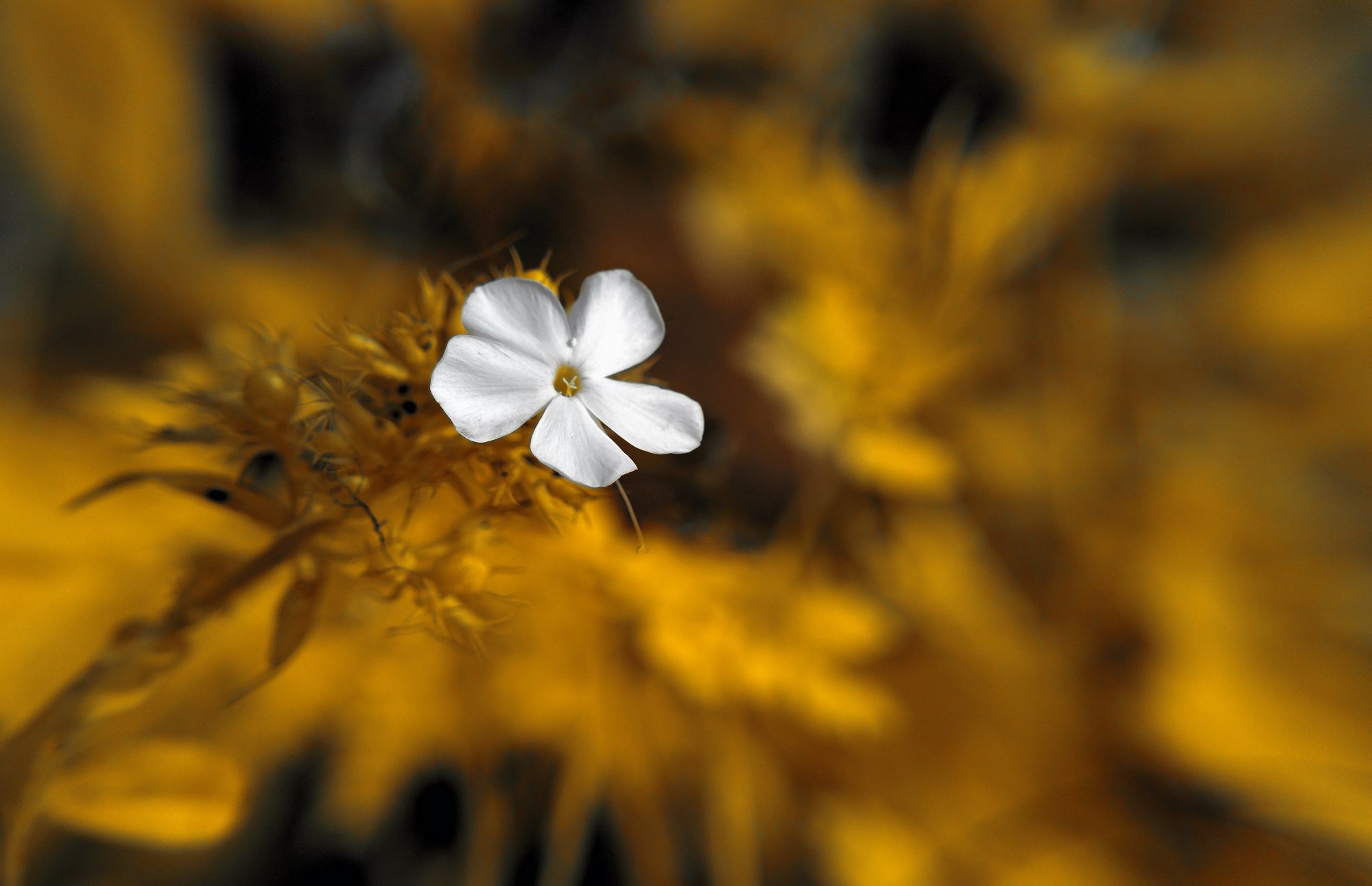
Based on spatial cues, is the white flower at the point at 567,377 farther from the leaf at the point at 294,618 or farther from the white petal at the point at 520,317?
the leaf at the point at 294,618

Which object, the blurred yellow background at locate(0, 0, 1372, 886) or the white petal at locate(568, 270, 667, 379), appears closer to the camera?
the white petal at locate(568, 270, 667, 379)

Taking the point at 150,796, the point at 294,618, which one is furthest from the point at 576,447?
the point at 150,796

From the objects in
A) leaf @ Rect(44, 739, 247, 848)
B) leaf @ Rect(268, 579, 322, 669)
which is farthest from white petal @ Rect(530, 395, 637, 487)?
leaf @ Rect(44, 739, 247, 848)

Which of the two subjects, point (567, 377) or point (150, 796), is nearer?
point (567, 377)

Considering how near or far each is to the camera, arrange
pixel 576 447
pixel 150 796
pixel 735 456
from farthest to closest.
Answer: pixel 735 456 < pixel 150 796 < pixel 576 447

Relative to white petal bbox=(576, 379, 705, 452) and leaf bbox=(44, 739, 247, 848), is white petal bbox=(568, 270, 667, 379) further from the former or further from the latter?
leaf bbox=(44, 739, 247, 848)

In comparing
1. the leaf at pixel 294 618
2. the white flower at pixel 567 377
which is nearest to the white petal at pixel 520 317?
the white flower at pixel 567 377

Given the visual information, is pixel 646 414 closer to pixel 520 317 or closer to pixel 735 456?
pixel 520 317

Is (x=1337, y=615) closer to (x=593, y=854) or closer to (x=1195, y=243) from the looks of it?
(x=1195, y=243)
